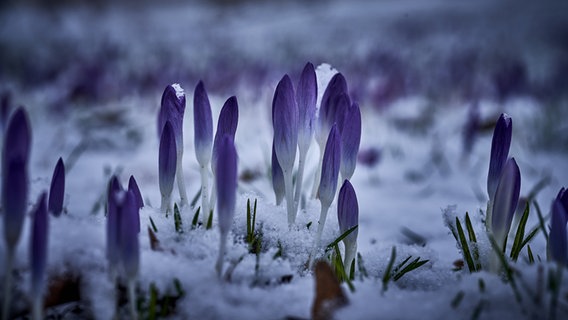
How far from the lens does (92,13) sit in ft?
63.0

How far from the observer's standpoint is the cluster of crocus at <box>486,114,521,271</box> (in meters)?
0.84

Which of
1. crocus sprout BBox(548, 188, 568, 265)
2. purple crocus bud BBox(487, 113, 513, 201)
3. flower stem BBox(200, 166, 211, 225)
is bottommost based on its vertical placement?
crocus sprout BBox(548, 188, 568, 265)

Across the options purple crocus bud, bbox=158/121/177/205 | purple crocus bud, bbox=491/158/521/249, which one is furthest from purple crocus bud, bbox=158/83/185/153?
purple crocus bud, bbox=491/158/521/249

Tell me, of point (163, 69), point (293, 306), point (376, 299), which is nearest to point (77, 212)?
point (293, 306)

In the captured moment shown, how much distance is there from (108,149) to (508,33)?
46.3ft

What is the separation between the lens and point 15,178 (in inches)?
26.4

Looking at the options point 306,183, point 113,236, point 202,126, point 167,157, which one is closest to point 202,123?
point 202,126

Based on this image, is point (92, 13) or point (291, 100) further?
point (92, 13)

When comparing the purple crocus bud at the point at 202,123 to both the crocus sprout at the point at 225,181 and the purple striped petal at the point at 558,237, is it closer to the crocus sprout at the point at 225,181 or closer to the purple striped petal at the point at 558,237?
the crocus sprout at the point at 225,181

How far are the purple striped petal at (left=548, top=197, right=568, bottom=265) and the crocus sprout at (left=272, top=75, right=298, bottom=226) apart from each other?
1.66 feet

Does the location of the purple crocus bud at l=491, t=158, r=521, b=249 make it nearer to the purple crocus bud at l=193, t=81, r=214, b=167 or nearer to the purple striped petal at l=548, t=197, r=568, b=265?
the purple striped petal at l=548, t=197, r=568, b=265

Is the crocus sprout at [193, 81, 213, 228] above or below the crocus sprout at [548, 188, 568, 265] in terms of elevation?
above

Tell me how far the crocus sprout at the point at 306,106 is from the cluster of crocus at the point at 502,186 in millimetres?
403

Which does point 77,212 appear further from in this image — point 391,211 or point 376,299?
point 376,299
